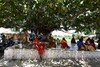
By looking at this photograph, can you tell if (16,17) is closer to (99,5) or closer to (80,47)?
(80,47)

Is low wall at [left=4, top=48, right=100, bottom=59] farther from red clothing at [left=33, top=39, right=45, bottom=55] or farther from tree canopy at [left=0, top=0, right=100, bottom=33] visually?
tree canopy at [left=0, top=0, right=100, bottom=33]

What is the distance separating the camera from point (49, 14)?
19.2 metres

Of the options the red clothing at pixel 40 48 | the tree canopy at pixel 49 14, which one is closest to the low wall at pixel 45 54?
the red clothing at pixel 40 48

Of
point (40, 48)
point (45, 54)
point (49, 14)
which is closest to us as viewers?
point (40, 48)

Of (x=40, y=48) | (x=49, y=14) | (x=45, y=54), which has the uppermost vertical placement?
(x=49, y=14)

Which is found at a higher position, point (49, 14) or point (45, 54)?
point (49, 14)

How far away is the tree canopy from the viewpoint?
651 inches

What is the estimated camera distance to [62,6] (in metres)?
16.3

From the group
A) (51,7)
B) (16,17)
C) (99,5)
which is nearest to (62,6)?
(51,7)

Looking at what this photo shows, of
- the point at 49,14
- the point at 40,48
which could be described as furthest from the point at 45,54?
the point at 49,14

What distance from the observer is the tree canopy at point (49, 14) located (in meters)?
16.5

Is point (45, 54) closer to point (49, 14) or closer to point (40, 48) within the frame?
point (40, 48)

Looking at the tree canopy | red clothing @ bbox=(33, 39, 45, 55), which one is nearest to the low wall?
red clothing @ bbox=(33, 39, 45, 55)

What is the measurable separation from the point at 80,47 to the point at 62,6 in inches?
148
